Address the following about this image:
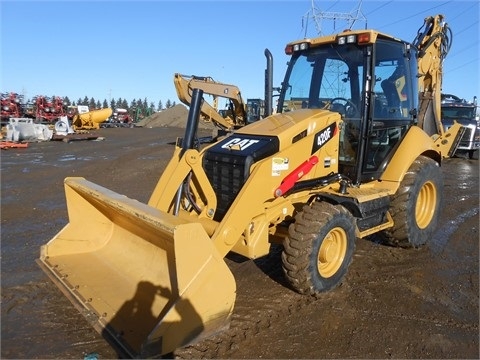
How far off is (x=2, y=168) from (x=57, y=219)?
22.2ft

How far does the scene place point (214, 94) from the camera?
552cm

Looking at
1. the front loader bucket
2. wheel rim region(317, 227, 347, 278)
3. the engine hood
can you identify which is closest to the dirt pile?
the engine hood

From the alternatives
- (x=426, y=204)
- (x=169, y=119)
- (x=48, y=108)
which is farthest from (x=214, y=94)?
(x=169, y=119)

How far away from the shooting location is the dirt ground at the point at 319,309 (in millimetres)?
3141

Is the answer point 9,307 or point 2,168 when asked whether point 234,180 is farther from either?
point 2,168

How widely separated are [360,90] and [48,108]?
29181mm

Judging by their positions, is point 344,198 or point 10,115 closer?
point 344,198

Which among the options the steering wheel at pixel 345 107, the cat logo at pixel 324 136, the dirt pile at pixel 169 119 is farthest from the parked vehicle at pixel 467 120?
the dirt pile at pixel 169 119

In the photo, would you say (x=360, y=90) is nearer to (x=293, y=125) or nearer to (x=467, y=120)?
(x=293, y=125)

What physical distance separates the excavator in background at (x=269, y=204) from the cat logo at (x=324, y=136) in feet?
0.04

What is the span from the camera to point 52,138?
20.8 m

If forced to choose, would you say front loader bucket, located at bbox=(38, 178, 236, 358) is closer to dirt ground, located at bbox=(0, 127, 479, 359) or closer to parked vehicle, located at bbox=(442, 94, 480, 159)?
dirt ground, located at bbox=(0, 127, 479, 359)

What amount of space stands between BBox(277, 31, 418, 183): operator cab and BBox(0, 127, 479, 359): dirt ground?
1305 millimetres

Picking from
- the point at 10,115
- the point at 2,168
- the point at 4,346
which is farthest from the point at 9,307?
the point at 10,115
